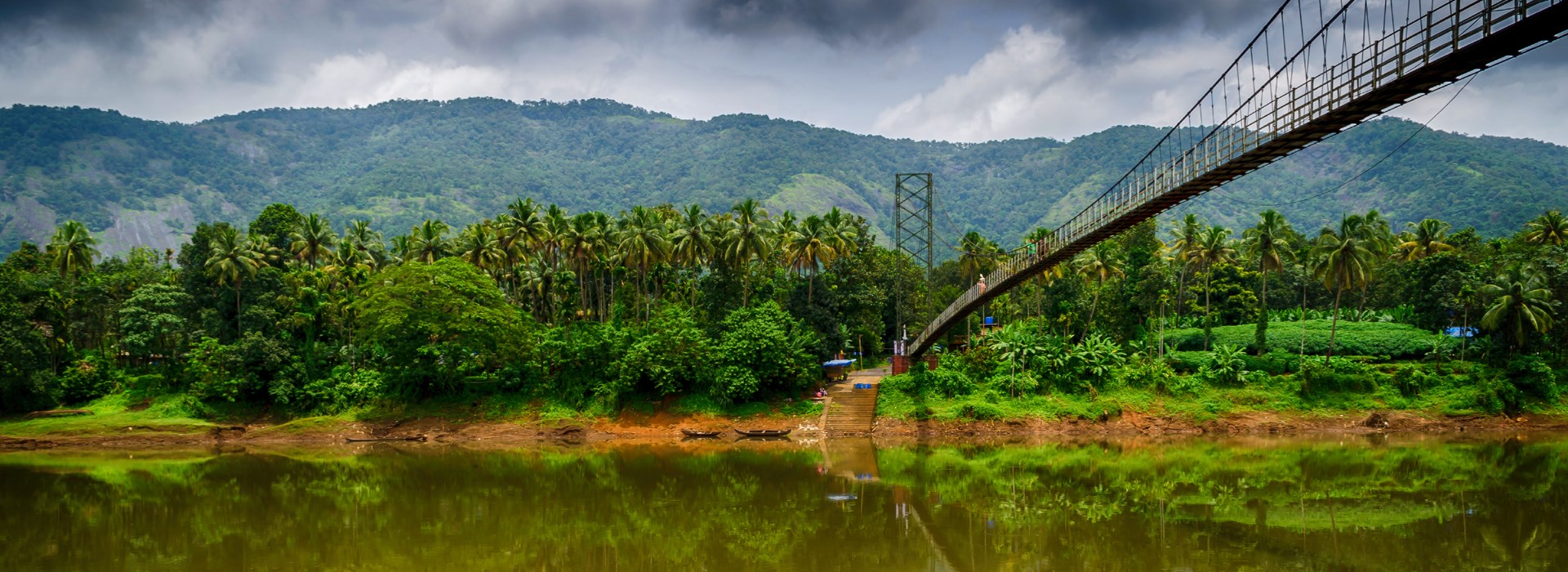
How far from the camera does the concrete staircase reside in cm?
4175

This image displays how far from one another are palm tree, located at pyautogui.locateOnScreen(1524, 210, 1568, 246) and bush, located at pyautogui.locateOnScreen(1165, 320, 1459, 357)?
8.30m

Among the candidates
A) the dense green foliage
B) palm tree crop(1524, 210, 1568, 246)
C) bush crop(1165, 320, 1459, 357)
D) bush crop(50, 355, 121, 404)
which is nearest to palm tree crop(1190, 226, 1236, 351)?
bush crop(1165, 320, 1459, 357)

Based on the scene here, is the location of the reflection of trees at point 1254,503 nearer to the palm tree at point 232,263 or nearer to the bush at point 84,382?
the palm tree at point 232,263

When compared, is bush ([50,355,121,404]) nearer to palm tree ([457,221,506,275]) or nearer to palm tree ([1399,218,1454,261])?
palm tree ([457,221,506,275])

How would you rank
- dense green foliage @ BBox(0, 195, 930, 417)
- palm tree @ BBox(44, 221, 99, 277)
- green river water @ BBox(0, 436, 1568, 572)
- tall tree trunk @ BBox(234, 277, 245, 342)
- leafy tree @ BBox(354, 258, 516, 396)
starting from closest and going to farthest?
1. green river water @ BBox(0, 436, 1568, 572)
2. leafy tree @ BBox(354, 258, 516, 396)
3. dense green foliage @ BBox(0, 195, 930, 417)
4. tall tree trunk @ BBox(234, 277, 245, 342)
5. palm tree @ BBox(44, 221, 99, 277)

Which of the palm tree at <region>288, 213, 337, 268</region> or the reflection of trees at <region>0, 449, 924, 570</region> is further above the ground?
the palm tree at <region>288, 213, 337, 268</region>

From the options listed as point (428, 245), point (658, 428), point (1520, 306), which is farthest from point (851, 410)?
point (1520, 306)

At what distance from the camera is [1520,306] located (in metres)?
39.3

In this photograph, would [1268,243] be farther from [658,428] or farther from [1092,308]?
[658,428]

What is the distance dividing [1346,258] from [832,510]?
2932 centimetres

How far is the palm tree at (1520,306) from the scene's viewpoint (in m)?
39.2

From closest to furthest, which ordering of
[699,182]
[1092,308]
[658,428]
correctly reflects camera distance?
[658,428] < [1092,308] < [699,182]

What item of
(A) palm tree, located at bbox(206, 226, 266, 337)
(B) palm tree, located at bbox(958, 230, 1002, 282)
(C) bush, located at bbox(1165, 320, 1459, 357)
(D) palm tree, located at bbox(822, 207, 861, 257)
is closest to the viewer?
(C) bush, located at bbox(1165, 320, 1459, 357)

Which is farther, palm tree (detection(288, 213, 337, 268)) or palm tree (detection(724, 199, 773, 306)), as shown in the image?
palm tree (detection(288, 213, 337, 268))
